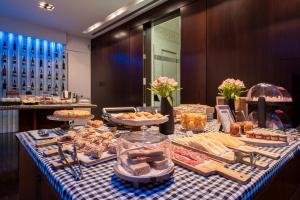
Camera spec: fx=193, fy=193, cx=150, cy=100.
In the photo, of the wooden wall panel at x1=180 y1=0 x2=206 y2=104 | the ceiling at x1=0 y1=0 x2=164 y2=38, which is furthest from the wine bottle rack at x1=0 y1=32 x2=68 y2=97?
the wooden wall panel at x1=180 y1=0 x2=206 y2=104

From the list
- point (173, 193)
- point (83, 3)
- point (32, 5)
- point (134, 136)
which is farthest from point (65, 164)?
point (32, 5)

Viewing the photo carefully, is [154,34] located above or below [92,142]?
above

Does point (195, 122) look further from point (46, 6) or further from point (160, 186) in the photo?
point (46, 6)

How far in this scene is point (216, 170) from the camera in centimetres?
78

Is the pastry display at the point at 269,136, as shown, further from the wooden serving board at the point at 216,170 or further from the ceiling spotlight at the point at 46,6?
the ceiling spotlight at the point at 46,6

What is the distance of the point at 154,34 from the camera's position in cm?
450

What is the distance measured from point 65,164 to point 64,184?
0.17 meters

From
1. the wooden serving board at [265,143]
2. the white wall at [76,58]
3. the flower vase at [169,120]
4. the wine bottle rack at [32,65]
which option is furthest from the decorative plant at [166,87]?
the white wall at [76,58]

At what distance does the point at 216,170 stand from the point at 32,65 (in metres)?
6.26

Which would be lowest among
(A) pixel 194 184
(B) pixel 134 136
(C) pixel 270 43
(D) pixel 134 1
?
(A) pixel 194 184

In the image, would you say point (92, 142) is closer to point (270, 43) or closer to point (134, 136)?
point (134, 136)

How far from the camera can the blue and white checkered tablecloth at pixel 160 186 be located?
2.00 feet

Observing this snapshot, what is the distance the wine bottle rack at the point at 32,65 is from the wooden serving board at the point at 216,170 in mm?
5965

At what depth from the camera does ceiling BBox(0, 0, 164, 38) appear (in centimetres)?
403
